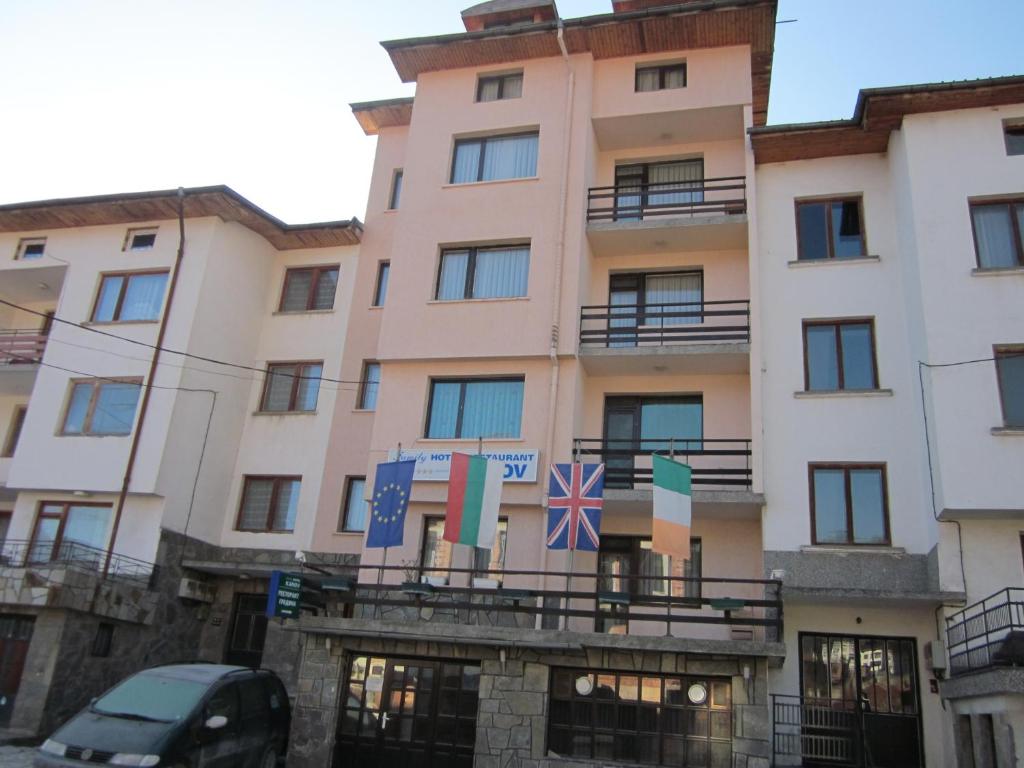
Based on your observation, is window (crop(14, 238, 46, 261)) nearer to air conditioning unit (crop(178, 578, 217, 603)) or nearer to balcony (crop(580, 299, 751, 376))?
air conditioning unit (crop(178, 578, 217, 603))

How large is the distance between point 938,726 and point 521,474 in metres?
8.96

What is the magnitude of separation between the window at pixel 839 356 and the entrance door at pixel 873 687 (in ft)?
16.7

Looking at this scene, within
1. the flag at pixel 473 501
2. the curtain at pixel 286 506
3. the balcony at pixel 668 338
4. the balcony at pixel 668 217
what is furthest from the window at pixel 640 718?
the balcony at pixel 668 217

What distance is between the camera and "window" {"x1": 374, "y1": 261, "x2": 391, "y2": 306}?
24.3 meters

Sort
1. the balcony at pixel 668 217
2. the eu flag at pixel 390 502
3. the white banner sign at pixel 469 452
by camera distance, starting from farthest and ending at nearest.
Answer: the balcony at pixel 668 217 → the white banner sign at pixel 469 452 → the eu flag at pixel 390 502

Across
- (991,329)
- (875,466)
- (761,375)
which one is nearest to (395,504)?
(761,375)

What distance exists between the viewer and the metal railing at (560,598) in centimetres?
1560

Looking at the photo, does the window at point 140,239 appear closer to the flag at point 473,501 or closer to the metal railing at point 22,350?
the metal railing at point 22,350

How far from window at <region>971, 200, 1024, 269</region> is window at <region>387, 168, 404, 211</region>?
14.9m

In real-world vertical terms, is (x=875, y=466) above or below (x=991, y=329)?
below

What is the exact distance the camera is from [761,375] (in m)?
18.6

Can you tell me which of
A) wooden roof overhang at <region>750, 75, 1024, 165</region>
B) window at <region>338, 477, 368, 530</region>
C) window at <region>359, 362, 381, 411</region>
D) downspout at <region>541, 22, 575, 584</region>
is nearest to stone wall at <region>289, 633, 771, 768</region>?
downspout at <region>541, 22, 575, 584</region>

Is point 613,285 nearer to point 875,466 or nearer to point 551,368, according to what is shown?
point 551,368

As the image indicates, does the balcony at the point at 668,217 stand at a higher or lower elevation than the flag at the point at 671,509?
higher
